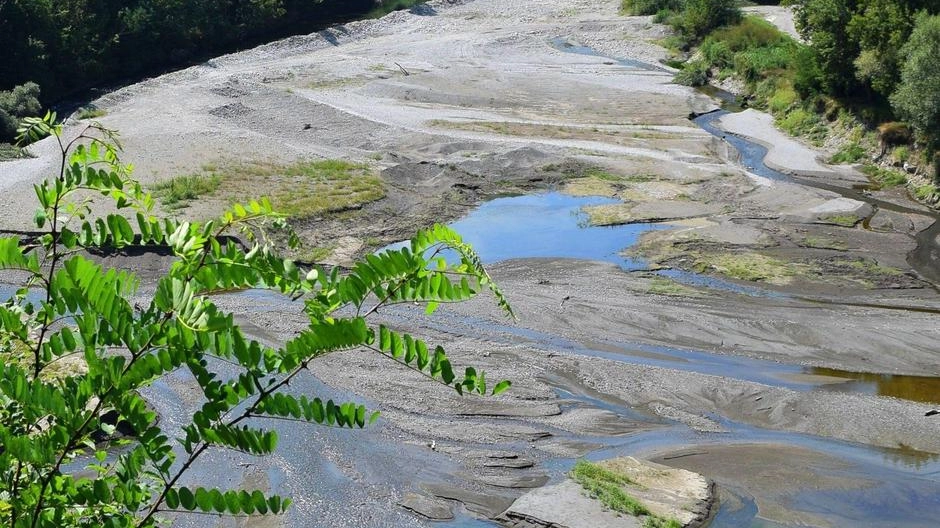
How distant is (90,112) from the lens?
49.4 m

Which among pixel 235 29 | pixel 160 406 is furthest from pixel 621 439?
pixel 235 29

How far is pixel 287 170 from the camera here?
41.8 metres

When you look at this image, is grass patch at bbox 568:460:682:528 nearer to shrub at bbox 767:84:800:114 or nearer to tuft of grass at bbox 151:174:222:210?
tuft of grass at bbox 151:174:222:210

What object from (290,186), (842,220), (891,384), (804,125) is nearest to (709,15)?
(804,125)

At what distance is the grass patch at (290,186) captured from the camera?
37.4 meters

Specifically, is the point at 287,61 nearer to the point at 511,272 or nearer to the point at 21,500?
the point at 511,272

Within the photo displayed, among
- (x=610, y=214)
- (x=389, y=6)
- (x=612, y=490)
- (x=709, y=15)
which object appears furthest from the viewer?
(x=389, y=6)

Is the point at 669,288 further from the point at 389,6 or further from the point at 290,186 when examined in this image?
the point at 389,6

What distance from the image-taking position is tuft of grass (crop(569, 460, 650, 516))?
1881 cm

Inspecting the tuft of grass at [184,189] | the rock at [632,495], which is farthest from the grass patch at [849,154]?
the rock at [632,495]

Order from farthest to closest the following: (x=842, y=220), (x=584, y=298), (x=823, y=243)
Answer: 1. (x=842, y=220)
2. (x=823, y=243)
3. (x=584, y=298)

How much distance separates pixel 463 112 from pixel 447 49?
56.7 feet

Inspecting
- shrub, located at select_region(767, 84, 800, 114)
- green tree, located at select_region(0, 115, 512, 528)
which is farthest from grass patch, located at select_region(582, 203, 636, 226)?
green tree, located at select_region(0, 115, 512, 528)

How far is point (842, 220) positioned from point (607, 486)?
71.5 feet
